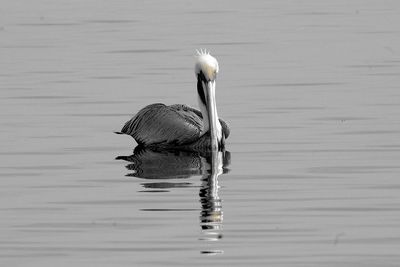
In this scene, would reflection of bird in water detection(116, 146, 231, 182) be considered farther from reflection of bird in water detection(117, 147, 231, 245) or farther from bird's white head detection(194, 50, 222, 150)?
bird's white head detection(194, 50, 222, 150)

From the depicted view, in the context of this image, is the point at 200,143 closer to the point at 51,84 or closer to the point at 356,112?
the point at 356,112

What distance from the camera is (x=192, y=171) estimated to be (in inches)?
442

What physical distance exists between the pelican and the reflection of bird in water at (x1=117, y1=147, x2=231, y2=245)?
0.21 metres

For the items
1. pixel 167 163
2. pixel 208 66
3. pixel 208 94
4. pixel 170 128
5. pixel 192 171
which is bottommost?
pixel 192 171

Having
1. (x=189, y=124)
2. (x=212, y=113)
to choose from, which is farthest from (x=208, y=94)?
(x=189, y=124)

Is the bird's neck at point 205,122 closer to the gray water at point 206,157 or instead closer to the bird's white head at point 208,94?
the bird's white head at point 208,94

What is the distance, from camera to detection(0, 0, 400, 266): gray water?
8.04 metres

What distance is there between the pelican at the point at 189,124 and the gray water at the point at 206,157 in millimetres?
167

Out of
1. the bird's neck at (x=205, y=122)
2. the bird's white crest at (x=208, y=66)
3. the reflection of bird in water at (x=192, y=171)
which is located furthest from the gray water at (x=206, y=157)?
the bird's white crest at (x=208, y=66)

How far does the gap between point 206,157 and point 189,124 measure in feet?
3.25

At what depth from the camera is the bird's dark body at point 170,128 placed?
1289 cm

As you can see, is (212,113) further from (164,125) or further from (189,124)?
(164,125)

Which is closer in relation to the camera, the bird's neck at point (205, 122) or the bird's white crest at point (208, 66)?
the bird's neck at point (205, 122)

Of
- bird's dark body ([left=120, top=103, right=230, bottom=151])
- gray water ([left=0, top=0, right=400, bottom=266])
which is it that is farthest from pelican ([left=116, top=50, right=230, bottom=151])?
gray water ([left=0, top=0, right=400, bottom=266])
